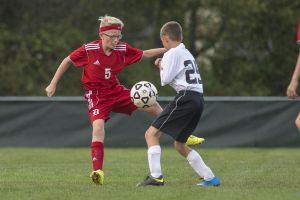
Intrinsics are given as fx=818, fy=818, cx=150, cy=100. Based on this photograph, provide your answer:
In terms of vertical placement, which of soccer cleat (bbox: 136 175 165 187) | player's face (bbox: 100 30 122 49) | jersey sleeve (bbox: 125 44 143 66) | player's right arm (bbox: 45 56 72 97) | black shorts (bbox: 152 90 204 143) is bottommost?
soccer cleat (bbox: 136 175 165 187)

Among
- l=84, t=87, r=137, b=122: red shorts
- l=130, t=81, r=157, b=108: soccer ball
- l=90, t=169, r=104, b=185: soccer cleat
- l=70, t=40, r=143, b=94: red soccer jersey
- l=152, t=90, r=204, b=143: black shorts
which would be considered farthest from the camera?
l=70, t=40, r=143, b=94: red soccer jersey

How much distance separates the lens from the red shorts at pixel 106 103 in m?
9.82

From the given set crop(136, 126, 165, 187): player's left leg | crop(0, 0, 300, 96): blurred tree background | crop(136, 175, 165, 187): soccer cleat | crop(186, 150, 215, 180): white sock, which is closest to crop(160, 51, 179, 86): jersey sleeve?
crop(136, 126, 165, 187): player's left leg

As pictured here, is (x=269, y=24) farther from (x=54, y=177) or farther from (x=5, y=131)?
(x=54, y=177)

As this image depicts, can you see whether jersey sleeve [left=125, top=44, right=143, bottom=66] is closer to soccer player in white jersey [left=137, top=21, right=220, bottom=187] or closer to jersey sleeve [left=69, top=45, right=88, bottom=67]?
jersey sleeve [left=69, top=45, right=88, bottom=67]

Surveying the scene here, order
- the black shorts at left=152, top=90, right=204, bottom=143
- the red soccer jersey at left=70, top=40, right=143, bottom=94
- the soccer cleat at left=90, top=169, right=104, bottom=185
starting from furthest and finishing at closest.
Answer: the red soccer jersey at left=70, top=40, right=143, bottom=94
the soccer cleat at left=90, top=169, right=104, bottom=185
the black shorts at left=152, top=90, right=204, bottom=143

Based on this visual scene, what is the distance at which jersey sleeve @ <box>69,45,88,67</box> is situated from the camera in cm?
999

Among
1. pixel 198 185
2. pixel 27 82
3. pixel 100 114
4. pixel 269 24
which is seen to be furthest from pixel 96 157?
pixel 269 24

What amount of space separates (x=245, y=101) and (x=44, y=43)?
34.7ft

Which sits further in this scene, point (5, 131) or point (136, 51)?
point (5, 131)

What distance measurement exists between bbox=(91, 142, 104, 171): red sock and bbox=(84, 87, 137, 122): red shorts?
373 millimetres

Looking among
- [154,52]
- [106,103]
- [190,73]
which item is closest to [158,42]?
Answer: [154,52]

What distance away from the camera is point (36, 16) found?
2766 cm

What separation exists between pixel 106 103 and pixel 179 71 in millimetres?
1431
